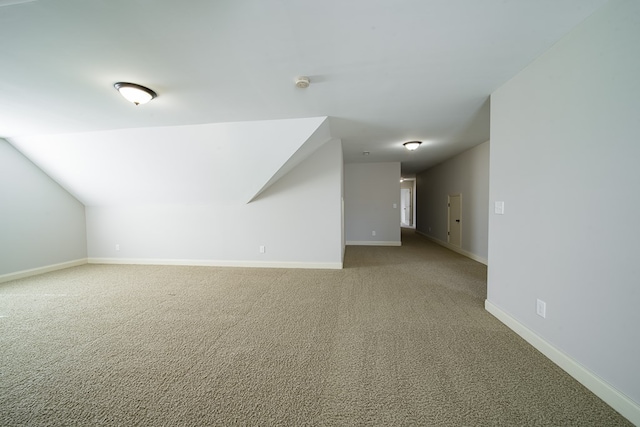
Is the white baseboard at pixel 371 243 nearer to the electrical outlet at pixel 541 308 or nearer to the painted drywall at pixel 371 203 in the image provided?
the painted drywall at pixel 371 203

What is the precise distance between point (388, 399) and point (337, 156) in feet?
11.1

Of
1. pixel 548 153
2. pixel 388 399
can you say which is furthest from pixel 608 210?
pixel 388 399

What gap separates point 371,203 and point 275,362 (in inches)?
203

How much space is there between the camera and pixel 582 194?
1.45 metres

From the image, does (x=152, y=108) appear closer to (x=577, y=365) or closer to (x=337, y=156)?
(x=337, y=156)

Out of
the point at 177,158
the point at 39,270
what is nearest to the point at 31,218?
the point at 39,270

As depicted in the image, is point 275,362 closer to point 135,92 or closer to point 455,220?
point 135,92

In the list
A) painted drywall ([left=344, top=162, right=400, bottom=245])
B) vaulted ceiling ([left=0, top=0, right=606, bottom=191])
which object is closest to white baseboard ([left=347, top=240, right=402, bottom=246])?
painted drywall ([left=344, top=162, right=400, bottom=245])

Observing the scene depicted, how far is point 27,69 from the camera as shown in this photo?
1840mm

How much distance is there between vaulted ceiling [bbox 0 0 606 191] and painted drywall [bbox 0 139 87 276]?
2.54 ft

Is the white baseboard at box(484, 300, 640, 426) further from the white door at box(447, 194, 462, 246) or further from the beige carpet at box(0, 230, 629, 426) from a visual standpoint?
the white door at box(447, 194, 462, 246)

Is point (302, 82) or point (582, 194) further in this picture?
point (302, 82)

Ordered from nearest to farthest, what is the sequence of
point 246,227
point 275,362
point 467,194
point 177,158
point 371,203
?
point 275,362
point 177,158
point 246,227
point 467,194
point 371,203

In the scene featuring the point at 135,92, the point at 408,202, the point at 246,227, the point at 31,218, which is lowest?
the point at 246,227
